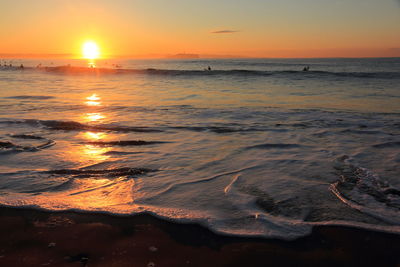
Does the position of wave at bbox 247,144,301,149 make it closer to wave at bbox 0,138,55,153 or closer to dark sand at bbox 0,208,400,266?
dark sand at bbox 0,208,400,266

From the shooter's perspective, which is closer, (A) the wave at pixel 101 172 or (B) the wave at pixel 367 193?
(B) the wave at pixel 367 193

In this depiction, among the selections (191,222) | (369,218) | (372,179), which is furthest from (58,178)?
(372,179)

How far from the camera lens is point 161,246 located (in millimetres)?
3252

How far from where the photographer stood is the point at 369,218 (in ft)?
12.4

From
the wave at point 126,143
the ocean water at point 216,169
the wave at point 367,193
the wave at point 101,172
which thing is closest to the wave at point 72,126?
the ocean water at point 216,169

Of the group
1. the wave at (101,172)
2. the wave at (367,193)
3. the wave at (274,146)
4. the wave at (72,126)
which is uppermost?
the wave at (72,126)

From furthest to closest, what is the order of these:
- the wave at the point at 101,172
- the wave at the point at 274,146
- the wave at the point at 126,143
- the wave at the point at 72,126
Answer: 1. the wave at the point at 72,126
2. the wave at the point at 126,143
3. the wave at the point at 274,146
4. the wave at the point at 101,172

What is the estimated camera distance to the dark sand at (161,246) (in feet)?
9.83

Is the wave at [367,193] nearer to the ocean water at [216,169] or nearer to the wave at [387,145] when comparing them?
the ocean water at [216,169]

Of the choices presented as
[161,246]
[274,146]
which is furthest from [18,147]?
[274,146]

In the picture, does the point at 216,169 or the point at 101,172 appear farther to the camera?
the point at 216,169

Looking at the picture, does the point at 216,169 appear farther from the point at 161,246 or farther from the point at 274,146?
the point at 161,246

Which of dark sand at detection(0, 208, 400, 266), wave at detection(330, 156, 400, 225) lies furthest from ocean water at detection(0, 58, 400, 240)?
dark sand at detection(0, 208, 400, 266)

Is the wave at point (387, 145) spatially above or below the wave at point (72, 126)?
below
